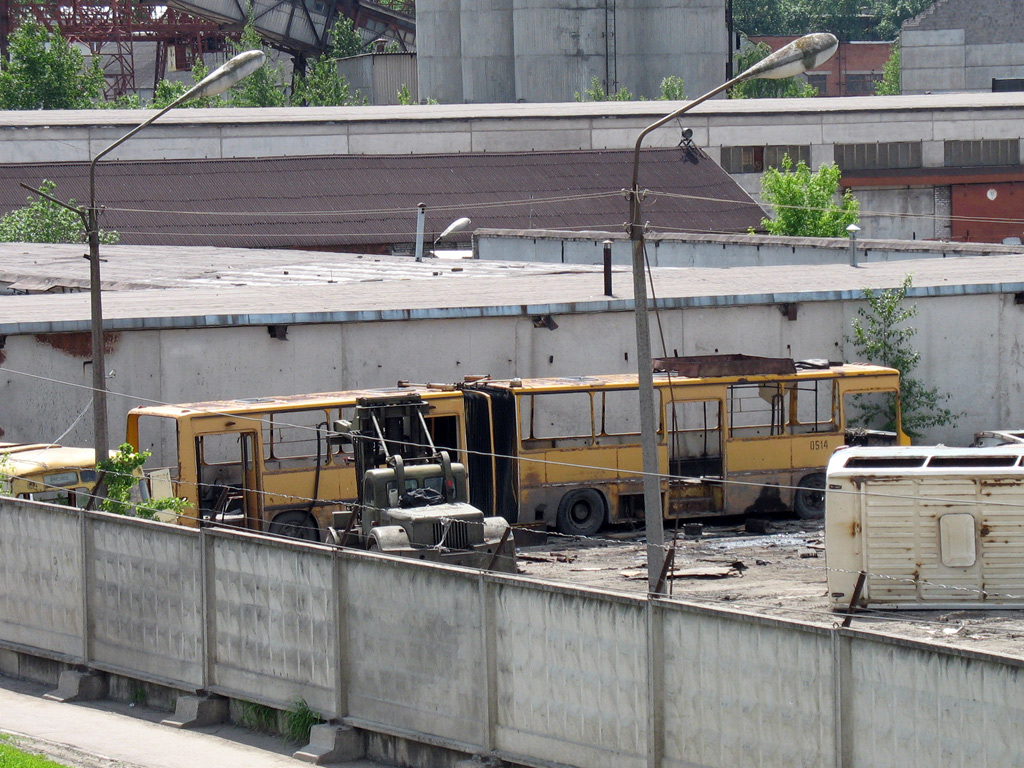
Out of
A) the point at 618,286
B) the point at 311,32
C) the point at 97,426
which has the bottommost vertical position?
the point at 97,426

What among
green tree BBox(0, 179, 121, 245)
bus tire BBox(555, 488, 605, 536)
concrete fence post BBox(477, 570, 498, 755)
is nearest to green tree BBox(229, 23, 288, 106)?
green tree BBox(0, 179, 121, 245)

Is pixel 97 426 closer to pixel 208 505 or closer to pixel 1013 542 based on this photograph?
pixel 208 505

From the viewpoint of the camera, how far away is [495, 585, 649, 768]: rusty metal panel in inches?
481

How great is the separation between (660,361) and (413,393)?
18.4 ft

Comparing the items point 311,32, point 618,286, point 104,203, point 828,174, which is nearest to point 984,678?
point 618,286

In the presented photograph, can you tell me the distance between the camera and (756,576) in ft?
68.6

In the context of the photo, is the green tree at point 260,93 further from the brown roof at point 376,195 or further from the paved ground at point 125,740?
the paved ground at point 125,740

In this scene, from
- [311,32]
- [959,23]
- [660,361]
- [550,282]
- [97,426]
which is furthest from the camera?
[959,23]

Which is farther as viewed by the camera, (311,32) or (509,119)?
(311,32)

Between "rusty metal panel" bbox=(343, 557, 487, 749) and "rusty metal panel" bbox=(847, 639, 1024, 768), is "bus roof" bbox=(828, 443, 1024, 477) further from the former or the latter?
"rusty metal panel" bbox=(847, 639, 1024, 768)

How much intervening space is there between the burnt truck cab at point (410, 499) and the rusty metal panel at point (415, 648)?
316 centimetres

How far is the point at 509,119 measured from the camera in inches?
2660

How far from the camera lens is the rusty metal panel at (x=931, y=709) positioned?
1018 centimetres

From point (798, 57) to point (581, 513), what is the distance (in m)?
11.8
